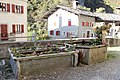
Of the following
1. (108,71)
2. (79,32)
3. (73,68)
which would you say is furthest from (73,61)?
(79,32)

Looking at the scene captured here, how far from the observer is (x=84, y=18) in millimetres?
29469

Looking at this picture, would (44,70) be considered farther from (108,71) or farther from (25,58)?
(108,71)

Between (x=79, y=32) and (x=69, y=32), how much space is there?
1.41 meters

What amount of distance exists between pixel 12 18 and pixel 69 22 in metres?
10.4

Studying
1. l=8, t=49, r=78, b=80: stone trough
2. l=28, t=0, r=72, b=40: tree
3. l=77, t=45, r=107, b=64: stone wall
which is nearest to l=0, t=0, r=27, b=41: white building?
l=77, t=45, r=107, b=64: stone wall

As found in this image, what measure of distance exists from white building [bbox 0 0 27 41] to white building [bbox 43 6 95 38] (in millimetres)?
8228

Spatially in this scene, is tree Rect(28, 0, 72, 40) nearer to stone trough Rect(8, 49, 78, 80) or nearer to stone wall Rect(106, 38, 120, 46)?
stone wall Rect(106, 38, 120, 46)

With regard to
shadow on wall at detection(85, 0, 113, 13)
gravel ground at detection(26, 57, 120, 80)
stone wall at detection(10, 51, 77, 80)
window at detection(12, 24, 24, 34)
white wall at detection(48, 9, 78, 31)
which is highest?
shadow on wall at detection(85, 0, 113, 13)

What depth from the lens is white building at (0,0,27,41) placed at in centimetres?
1941

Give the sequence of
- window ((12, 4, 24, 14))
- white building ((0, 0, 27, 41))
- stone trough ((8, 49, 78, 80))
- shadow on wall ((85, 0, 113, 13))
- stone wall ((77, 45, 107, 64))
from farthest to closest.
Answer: shadow on wall ((85, 0, 113, 13)), window ((12, 4, 24, 14)), white building ((0, 0, 27, 41)), stone wall ((77, 45, 107, 64)), stone trough ((8, 49, 78, 80))

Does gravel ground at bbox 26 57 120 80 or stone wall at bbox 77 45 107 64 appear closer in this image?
gravel ground at bbox 26 57 120 80

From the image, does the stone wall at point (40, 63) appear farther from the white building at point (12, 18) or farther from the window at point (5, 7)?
the window at point (5, 7)

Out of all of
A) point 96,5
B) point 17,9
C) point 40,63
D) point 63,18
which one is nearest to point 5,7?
point 17,9

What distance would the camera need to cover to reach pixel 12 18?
67.1ft
